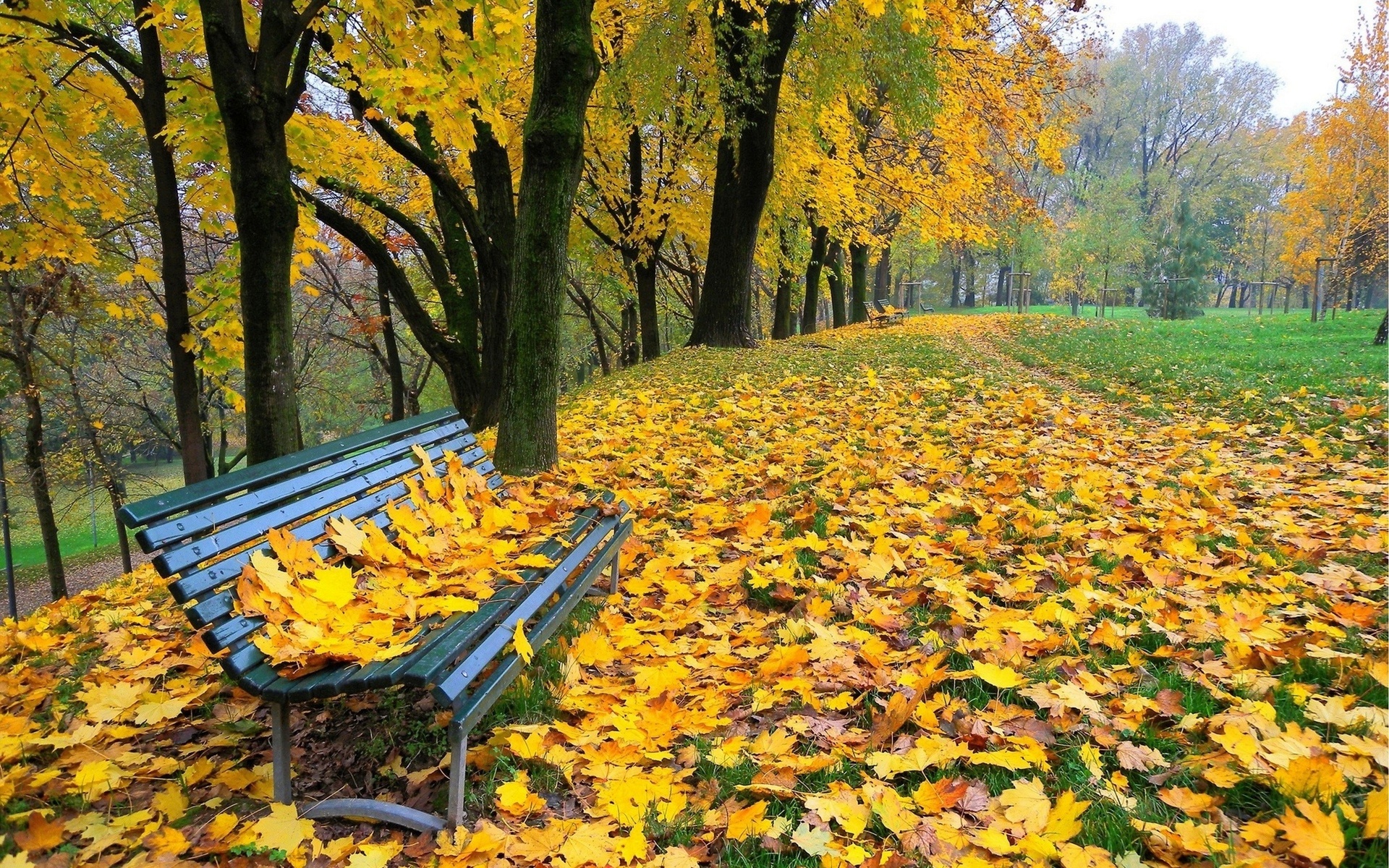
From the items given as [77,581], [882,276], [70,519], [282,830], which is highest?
[882,276]

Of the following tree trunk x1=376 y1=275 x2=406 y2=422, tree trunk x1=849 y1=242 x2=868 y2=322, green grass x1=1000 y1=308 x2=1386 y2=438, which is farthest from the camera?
tree trunk x1=849 y1=242 x2=868 y2=322

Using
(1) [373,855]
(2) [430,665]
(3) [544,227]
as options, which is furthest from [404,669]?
(3) [544,227]

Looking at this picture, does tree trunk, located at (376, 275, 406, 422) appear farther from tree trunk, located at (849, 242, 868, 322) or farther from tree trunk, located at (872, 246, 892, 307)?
tree trunk, located at (872, 246, 892, 307)

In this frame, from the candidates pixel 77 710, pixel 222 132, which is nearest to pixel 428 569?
pixel 77 710

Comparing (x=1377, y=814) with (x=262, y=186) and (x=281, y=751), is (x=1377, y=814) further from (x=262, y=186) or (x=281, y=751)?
(x=262, y=186)

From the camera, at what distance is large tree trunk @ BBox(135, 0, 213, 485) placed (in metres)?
5.91

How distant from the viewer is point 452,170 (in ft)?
39.0

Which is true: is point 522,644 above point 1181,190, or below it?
below

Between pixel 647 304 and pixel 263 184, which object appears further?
pixel 647 304

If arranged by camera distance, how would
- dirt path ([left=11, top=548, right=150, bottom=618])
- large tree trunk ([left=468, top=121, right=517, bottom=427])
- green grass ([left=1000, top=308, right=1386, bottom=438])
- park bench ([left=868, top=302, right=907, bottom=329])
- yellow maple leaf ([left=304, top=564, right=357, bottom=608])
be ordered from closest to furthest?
yellow maple leaf ([left=304, top=564, right=357, bottom=608]), green grass ([left=1000, top=308, right=1386, bottom=438]), large tree trunk ([left=468, top=121, right=517, bottom=427]), park bench ([left=868, top=302, right=907, bottom=329]), dirt path ([left=11, top=548, right=150, bottom=618])

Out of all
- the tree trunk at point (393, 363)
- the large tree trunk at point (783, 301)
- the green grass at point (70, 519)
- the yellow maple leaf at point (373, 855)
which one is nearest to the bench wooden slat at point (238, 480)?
the yellow maple leaf at point (373, 855)

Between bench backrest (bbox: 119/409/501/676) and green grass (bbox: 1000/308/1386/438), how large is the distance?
6.48m

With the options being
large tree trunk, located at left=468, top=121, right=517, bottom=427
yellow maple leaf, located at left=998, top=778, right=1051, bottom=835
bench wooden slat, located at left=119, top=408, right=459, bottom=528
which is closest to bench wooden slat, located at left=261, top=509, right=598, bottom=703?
bench wooden slat, located at left=119, top=408, right=459, bottom=528

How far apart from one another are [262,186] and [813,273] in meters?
16.7
